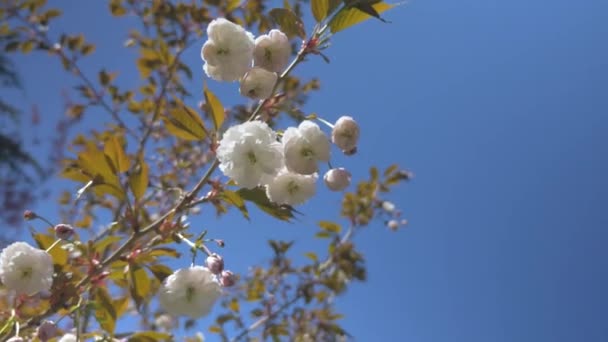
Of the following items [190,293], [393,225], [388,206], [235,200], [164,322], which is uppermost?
[393,225]

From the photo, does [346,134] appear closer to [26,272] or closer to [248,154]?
[248,154]

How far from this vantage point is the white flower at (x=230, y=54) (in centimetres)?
89

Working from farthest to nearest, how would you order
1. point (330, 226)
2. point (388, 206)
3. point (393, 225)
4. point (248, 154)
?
point (393, 225), point (388, 206), point (330, 226), point (248, 154)

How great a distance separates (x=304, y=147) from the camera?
85 cm

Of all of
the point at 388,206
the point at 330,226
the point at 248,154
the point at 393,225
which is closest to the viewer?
the point at 248,154

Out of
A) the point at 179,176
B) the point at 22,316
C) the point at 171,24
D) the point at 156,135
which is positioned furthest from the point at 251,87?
the point at 156,135

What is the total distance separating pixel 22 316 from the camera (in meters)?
0.92

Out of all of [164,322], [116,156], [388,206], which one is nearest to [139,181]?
[116,156]

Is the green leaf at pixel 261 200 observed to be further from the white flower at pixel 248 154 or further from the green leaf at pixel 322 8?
the green leaf at pixel 322 8

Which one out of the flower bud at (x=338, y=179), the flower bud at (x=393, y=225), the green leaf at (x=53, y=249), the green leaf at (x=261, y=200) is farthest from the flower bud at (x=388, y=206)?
the green leaf at (x=53, y=249)

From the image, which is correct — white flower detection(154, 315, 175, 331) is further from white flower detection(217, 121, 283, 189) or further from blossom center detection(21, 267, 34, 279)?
white flower detection(217, 121, 283, 189)

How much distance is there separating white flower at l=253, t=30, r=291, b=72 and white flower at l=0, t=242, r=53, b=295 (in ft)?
1.81

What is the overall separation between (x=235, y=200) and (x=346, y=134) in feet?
0.80

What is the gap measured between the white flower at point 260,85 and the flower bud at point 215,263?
1.03 feet
